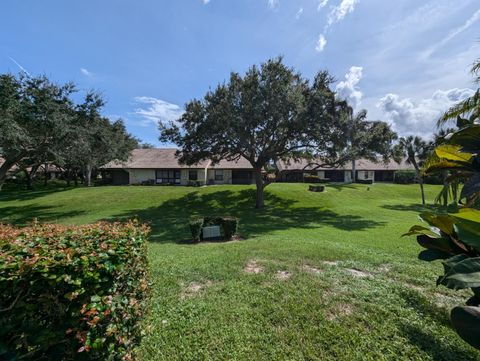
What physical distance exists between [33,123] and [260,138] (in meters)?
14.5

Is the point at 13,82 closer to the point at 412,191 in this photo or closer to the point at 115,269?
the point at 115,269

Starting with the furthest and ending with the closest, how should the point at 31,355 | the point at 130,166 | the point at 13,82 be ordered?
the point at 130,166 < the point at 13,82 < the point at 31,355

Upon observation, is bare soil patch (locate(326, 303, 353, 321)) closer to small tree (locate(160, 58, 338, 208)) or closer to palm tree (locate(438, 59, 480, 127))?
palm tree (locate(438, 59, 480, 127))

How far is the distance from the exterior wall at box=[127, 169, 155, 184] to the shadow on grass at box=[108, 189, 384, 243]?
13.6m

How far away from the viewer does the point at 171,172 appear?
37094 mm

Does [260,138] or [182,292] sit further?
[260,138]

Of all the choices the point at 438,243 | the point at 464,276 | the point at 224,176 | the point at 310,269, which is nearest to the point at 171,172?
the point at 224,176

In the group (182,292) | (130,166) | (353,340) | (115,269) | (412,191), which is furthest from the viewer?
(130,166)

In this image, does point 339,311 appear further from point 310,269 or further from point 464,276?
point 464,276

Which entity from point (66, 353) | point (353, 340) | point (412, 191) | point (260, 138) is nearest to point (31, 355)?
point (66, 353)

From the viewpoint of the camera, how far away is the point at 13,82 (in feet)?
49.7

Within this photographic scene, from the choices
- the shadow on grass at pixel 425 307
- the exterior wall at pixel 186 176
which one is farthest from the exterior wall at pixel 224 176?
the shadow on grass at pixel 425 307

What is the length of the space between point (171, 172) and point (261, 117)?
2354 cm

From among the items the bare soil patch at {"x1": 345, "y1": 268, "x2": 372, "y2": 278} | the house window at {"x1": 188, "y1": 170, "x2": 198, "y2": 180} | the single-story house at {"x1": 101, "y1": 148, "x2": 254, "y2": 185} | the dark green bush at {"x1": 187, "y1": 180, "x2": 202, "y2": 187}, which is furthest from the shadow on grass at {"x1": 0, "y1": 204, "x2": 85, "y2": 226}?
the bare soil patch at {"x1": 345, "y1": 268, "x2": 372, "y2": 278}
